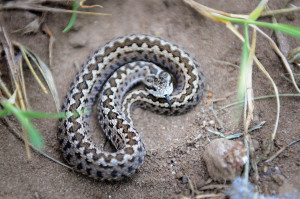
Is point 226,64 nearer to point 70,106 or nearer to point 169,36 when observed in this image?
point 169,36

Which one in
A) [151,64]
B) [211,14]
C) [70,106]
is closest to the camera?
[211,14]

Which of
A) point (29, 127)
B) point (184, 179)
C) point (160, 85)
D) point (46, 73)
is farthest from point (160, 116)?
point (29, 127)

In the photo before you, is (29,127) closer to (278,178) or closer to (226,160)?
(226,160)

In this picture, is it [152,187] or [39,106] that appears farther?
[39,106]

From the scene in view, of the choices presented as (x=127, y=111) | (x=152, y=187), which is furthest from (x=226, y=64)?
(x=152, y=187)

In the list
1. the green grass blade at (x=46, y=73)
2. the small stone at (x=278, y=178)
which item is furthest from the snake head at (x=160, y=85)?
the small stone at (x=278, y=178)

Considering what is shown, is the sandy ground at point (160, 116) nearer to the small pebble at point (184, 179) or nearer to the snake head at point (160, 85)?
the small pebble at point (184, 179)
